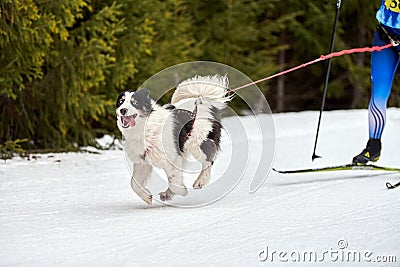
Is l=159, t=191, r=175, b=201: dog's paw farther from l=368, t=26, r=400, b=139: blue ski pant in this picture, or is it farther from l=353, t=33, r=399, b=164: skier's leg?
l=368, t=26, r=400, b=139: blue ski pant

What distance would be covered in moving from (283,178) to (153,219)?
2.08m

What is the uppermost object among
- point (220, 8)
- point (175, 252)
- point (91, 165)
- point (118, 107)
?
point (220, 8)

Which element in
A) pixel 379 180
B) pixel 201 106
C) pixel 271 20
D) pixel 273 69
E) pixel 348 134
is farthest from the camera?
pixel 271 20

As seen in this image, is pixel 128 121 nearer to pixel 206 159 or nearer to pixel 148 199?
pixel 148 199

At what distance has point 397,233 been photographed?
361cm

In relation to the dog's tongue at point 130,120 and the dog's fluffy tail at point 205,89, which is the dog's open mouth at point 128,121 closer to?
the dog's tongue at point 130,120

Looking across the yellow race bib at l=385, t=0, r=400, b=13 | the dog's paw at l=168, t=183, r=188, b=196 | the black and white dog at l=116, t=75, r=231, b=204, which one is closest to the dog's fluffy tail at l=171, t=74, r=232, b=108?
the black and white dog at l=116, t=75, r=231, b=204

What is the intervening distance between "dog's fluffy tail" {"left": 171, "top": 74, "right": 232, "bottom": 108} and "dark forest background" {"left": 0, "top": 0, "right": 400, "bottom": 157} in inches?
118

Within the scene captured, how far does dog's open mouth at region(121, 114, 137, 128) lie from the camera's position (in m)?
4.33

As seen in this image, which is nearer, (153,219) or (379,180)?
(153,219)

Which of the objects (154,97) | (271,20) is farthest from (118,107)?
(271,20)

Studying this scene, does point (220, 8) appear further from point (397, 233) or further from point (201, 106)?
point (397, 233)

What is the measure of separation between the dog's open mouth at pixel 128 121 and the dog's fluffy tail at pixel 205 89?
46cm

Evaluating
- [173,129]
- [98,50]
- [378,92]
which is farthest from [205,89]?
[98,50]
